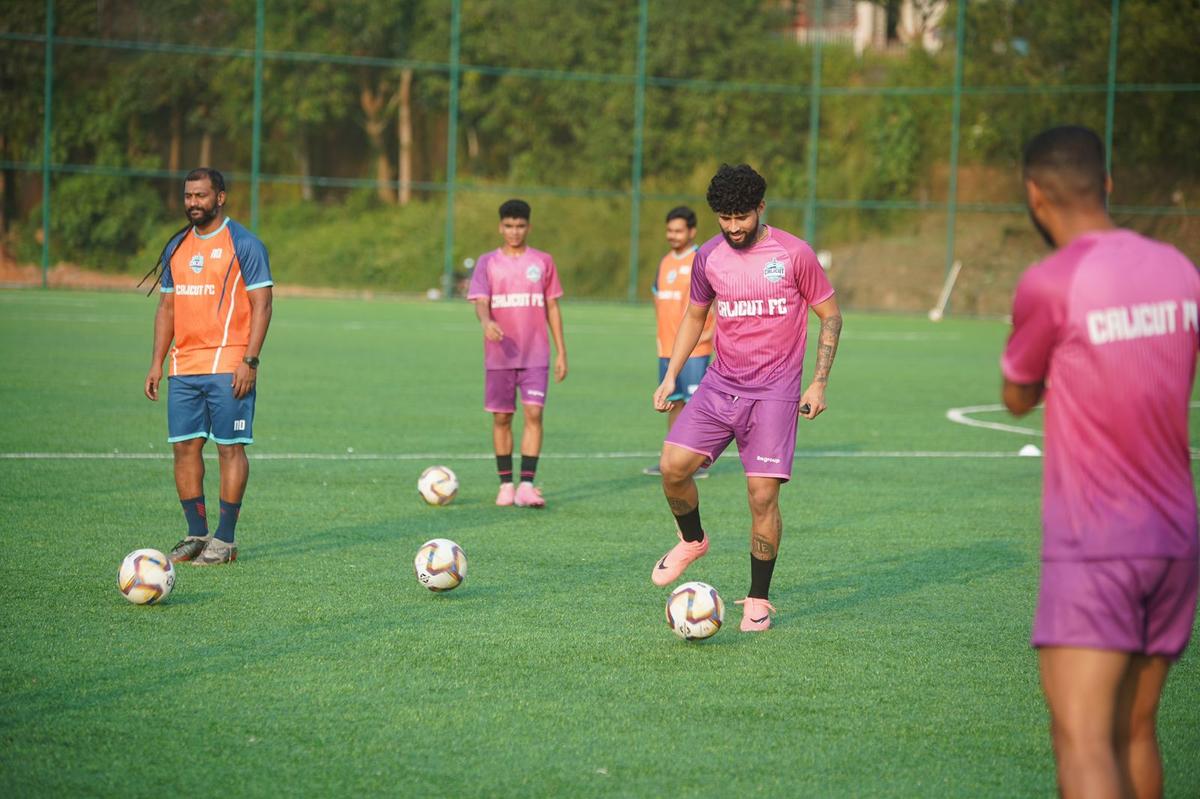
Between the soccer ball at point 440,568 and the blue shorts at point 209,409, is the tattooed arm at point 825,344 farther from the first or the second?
the blue shorts at point 209,409

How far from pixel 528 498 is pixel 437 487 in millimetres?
670

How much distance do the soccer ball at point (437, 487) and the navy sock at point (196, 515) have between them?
2.10 meters

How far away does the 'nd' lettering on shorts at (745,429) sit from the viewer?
6836 mm

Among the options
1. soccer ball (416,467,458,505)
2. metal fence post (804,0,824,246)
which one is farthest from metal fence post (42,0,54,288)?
soccer ball (416,467,458,505)

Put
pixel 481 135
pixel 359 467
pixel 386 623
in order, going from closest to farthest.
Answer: pixel 386 623 < pixel 359 467 < pixel 481 135

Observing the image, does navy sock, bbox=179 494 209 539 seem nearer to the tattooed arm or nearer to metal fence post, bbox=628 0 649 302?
the tattooed arm

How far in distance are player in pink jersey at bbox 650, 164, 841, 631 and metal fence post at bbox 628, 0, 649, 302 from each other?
3046cm

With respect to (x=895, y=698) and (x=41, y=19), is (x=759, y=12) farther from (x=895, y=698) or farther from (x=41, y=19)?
(x=895, y=698)

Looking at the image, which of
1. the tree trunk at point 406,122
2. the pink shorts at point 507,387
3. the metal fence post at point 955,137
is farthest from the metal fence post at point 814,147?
the pink shorts at point 507,387

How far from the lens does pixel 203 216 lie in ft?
26.1

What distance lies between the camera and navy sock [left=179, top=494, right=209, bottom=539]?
26.6ft

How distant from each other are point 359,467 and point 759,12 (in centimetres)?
3402

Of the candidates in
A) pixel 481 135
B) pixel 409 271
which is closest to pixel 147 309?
pixel 409 271

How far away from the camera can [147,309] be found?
30078 mm
